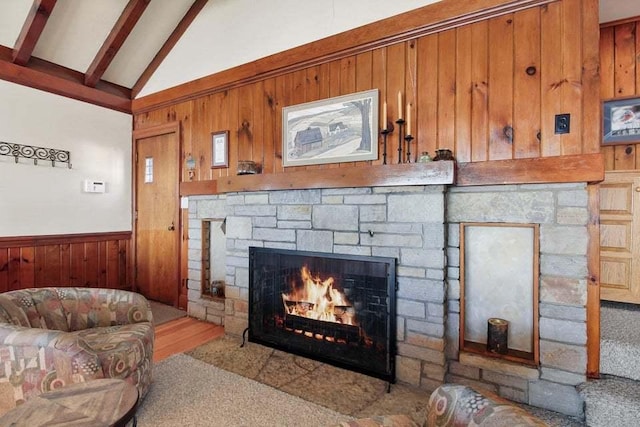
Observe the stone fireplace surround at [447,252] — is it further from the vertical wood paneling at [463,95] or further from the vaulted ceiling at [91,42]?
the vaulted ceiling at [91,42]

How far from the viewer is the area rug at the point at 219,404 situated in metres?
1.83

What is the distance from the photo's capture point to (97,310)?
2.30 metres

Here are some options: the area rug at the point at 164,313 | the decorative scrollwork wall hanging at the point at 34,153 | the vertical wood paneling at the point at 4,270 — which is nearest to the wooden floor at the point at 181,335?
the area rug at the point at 164,313

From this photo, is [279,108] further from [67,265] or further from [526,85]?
[67,265]

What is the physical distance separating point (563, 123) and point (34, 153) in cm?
479

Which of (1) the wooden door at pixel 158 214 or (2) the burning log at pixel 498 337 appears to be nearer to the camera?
(2) the burning log at pixel 498 337

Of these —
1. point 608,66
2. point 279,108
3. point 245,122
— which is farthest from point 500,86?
point 245,122

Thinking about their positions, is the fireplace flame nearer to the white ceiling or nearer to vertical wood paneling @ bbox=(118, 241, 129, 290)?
vertical wood paneling @ bbox=(118, 241, 129, 290)

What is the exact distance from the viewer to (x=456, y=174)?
2152 millimetres

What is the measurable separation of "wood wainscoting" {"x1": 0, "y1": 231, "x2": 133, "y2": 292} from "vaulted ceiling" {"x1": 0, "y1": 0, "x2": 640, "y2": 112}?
168 cm

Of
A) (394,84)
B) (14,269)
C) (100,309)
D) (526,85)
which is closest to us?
(526,85)

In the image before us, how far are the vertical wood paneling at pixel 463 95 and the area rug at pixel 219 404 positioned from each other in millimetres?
1894

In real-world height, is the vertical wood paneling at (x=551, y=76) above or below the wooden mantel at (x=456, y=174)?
above

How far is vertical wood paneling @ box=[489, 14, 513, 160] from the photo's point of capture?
2.10 meters
